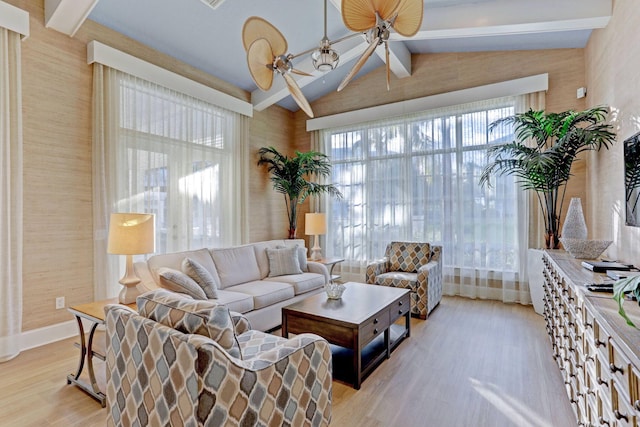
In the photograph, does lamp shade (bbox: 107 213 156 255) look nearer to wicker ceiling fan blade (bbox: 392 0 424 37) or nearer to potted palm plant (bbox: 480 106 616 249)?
wicker ceiling fan blade (bbox: 392 0 424 37)

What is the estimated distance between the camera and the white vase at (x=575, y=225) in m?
2.92

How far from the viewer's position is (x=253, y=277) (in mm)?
4062

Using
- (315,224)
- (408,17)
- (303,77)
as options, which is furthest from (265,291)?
(303,77)

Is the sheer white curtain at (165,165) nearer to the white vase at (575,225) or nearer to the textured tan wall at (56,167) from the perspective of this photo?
the textured tan wall at (56,167)

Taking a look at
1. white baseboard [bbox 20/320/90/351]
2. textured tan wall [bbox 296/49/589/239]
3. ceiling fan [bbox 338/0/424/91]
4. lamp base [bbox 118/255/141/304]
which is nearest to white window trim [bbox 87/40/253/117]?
textured tan wall [bbox 296/49/589/239]

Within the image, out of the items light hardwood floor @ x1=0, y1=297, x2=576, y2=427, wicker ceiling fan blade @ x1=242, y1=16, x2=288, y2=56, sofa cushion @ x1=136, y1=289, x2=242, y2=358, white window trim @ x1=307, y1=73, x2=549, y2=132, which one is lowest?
light hardwood floor @ x1=0, y1=297, x2=576, y2=427

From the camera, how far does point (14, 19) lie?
3.04 metres

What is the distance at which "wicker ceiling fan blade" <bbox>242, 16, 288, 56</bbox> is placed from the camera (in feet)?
7.97

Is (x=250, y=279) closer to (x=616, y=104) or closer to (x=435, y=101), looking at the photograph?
(x=435, y=101)

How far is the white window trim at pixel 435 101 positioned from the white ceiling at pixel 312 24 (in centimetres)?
54

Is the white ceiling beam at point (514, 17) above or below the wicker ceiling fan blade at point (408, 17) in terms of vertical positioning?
above

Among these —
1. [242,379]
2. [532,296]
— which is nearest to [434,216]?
[532,296]

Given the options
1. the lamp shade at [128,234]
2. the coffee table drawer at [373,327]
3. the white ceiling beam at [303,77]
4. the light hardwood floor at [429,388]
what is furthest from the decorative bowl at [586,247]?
the lamp shade at [128,234]

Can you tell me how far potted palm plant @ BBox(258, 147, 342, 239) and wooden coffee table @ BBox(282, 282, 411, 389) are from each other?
9.16 feet
